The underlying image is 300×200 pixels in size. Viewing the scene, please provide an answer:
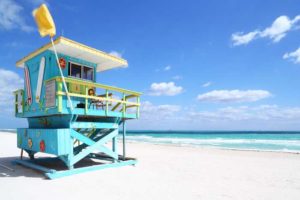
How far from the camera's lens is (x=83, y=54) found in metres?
8.64

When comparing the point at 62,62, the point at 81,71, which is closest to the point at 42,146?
the point at 62,62

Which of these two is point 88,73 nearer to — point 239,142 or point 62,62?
point 62,62

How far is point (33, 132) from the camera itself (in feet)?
26.3

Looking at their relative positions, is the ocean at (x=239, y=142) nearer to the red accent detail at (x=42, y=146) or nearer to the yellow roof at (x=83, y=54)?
the yellow roof at (x=83, y=54)

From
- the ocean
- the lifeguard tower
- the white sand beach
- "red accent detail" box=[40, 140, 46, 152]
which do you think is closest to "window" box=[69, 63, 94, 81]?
the lifeguard tower

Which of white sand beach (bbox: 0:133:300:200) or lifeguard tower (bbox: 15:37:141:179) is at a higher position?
lifeguard tower (bbox: 15:37:141:179)

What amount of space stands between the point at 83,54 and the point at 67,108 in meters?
2.47

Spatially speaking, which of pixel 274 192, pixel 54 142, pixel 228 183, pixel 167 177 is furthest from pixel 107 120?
pixel 274 192

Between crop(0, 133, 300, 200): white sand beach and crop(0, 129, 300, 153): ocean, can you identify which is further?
crop(0, 129, 300, 153): ocean

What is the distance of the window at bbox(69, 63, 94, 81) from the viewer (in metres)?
8.88

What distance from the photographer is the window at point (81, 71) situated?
8.88 meters

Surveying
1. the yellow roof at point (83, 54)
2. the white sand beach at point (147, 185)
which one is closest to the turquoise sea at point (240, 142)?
the white sand beach at point (147, 185)

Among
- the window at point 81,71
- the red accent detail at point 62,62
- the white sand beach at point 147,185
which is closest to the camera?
the white sand beach at point 147,185

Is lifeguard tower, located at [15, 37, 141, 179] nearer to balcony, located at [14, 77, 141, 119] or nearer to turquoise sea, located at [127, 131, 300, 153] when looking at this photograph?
balcony, located at [14, 77, 141, 119]
